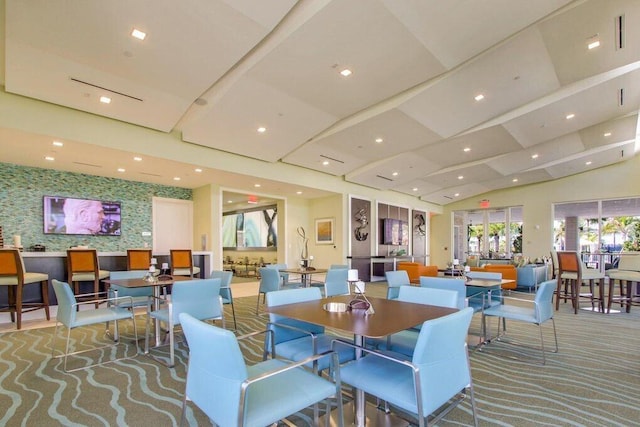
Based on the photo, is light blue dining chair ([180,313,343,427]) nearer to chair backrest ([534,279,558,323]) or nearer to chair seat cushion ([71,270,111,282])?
chair backrest ([534,279,558,323])

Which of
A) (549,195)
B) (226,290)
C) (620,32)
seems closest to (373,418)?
(226,290)

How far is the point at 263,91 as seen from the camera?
4.96 metres

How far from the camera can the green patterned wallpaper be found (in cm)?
644

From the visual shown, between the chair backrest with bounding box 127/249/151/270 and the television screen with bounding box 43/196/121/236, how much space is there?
7.66ft

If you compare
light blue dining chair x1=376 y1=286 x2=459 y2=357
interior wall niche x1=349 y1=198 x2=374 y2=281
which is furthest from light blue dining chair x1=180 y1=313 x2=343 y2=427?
interior wall niche x1=349 y1=198 x2=374 y2=281

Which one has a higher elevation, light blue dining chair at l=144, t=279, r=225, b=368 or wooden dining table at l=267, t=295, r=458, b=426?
wooden dining table at l=267, t=295, r=458, b=426

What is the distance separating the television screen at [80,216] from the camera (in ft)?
22.6

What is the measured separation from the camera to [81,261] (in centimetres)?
533

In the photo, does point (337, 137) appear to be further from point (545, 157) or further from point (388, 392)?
point (545, 157)

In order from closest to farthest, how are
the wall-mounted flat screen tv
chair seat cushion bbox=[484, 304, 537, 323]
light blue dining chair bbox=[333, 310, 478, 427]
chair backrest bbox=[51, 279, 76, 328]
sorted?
light blue dining chair bbox=[333, 310, 478, 427]
chair backrest bbox=[51, 279, 76, 328]
chair seat cushion bbox=[484, 304, 537, 323]
the wall-mounted flat screen tv

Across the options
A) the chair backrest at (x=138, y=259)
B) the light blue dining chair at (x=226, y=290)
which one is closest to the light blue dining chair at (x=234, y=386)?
the light blue dining chair at (x=226, y=290)

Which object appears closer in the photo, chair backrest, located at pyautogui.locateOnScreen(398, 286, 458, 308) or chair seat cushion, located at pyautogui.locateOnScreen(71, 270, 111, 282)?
chair backrest, located at pyautogui.locateOnScreen(398, 286, 458, 308)

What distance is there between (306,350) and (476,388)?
160cm

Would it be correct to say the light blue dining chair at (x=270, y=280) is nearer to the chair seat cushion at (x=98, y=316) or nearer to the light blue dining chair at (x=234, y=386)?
the chair seat cushion at (x=98, y=316)
